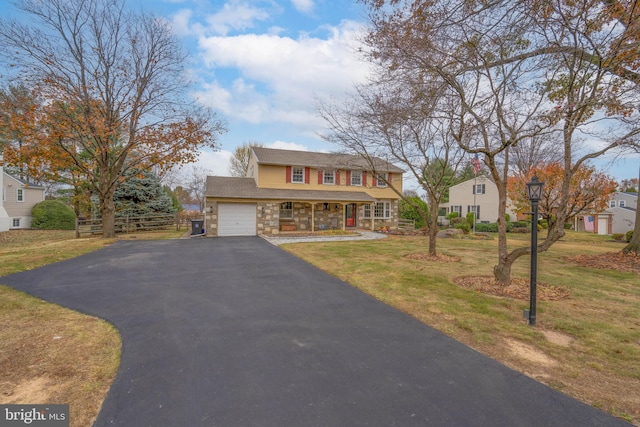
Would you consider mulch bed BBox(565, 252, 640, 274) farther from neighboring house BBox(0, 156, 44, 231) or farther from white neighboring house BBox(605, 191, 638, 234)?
neighboring house BBox(0, 156, 44, 231)

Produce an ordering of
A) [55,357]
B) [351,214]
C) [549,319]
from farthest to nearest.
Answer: [351,214]
[549,319]
[55,357]

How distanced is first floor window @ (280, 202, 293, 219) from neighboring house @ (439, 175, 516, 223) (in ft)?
58.6

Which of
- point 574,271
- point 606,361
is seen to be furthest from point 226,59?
point 574,271

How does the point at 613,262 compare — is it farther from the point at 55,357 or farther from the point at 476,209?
the point at 476,209

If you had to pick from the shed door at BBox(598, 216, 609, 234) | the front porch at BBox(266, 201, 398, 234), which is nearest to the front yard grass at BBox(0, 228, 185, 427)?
the front porch at BBox(266, 201, 398, 234)

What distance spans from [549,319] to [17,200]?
33.4m

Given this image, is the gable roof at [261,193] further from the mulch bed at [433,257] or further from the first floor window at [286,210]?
the mulch bed at [433,257]

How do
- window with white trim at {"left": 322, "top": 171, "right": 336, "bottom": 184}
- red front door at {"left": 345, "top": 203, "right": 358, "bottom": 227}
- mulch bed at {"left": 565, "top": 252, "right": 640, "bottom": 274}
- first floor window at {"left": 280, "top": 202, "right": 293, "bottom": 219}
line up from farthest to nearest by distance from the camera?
red front door at {"left": 345, "top": 203, "right": 358, "bottom": 227} → window with white trim at {"left": 322, "top": 171, "right": 336, "bottom": 184} → first floor window at {"left": 280, "top": 202, "right": 293, "bottom": 219} → mulch bed at {"left": 565, "top": 252, "right": 640, "bottom": 274}

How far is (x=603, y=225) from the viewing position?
26734 millimetres

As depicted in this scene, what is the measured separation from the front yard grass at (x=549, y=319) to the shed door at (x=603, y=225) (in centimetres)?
2440

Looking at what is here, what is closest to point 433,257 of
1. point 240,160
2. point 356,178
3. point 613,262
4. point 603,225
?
point 613,262

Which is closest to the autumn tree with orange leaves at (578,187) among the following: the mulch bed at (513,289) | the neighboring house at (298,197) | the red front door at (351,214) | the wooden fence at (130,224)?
the neighboring house at (298,197)

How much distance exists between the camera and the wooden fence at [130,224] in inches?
720

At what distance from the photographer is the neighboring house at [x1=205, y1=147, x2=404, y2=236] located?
1791cm
